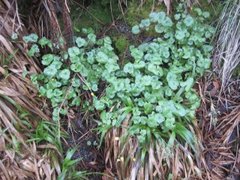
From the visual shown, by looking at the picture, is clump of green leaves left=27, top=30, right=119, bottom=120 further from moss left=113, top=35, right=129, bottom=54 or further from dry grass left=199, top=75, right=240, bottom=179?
dry grass left=199, top=75, right=240, bottom=179

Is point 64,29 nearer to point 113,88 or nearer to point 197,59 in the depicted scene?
point 113,88

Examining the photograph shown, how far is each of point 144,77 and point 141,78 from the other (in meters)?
0.02

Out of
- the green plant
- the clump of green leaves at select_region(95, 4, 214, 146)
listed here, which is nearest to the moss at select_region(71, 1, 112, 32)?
the clump of green leaves at select_region(95, 4, 214, 146)

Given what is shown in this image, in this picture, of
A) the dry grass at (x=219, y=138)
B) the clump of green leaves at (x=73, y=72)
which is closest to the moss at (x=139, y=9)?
the clump of green leaves at (x=73, y=72)

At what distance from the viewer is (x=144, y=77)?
2959 mm

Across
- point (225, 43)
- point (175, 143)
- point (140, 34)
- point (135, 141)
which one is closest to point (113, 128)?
point (135, 141)

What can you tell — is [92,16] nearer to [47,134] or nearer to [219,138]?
[47,134]

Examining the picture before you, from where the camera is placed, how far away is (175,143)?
293cm

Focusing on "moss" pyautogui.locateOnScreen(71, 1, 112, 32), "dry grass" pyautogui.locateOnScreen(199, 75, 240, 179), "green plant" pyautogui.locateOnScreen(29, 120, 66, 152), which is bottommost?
"dry grass" pyautogui.locateOnScreen(199, 75, 240, 179)

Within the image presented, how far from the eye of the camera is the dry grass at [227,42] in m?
3.11

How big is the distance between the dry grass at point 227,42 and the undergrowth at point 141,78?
0.09 metres

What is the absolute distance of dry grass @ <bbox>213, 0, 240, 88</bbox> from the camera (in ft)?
10.2

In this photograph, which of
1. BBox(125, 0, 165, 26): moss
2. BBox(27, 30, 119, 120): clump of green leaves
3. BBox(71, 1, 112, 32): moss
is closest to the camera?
BBox(27, 30, 119, 120): clump of green leaves

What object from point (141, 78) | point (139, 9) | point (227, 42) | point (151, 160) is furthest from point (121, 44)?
point (151, 160)
